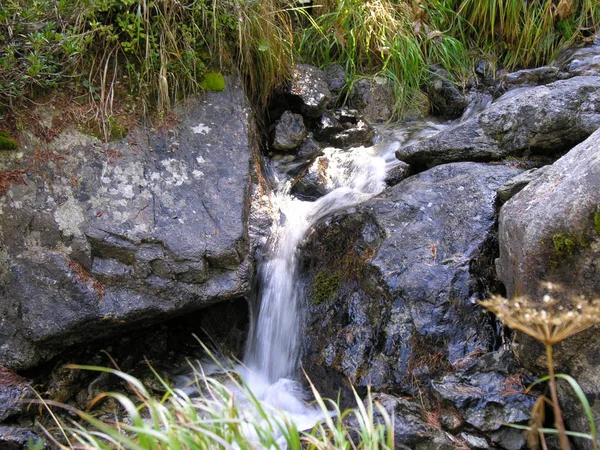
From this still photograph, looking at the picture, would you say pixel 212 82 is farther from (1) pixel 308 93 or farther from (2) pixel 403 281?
(2) pixel 403 281

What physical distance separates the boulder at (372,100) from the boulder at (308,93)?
19.8 inches

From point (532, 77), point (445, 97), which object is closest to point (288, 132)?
point (445, 97)

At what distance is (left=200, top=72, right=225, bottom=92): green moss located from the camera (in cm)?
444

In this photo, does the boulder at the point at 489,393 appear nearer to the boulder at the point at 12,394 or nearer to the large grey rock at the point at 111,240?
the large grey rock at the point at 111,240

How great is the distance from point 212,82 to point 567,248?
304cm

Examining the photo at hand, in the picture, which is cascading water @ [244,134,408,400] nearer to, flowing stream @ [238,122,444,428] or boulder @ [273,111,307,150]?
flowing stream @ [238,122,444,428]

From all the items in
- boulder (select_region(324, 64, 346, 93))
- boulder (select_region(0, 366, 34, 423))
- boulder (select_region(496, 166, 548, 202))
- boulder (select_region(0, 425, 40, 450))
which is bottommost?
boulder (select_region(0, 425, 40, 450))

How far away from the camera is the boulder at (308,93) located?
557cm

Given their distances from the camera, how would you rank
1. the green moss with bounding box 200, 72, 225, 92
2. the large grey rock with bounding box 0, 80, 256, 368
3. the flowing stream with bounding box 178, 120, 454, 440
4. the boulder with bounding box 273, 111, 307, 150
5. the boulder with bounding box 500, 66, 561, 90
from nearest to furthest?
the large grey rock with bounding box 0, 80, 256, 368 < the flowing stream with bounding box 178, 120, 454, 440 < the green moss with bounding box 200, 72, 225, 92 < the boulder with bounding box 273, 111, 307, 150 < the boulder with bounding box 500, 66, 561, 90

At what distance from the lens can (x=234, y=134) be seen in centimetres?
431

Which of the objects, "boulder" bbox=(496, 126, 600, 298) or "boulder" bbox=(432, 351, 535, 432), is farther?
"boulder" bbox=(432, 351, 535, 432)

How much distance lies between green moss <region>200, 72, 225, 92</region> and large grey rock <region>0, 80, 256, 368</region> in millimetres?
654

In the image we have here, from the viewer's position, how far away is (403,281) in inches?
135

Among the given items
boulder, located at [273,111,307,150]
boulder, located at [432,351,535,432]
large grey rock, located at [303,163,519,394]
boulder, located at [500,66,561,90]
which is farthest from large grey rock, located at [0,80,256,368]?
boulder, located at [500,66,561,90]
